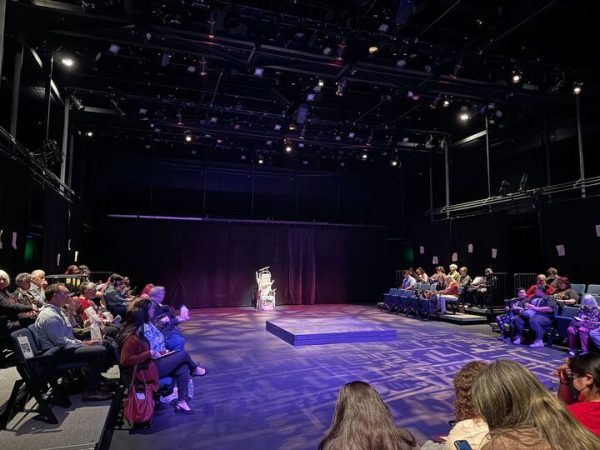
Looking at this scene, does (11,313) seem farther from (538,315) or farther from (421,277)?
(421,277)

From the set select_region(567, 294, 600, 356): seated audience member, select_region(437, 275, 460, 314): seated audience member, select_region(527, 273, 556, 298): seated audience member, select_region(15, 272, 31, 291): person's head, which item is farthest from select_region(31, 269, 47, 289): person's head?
select_region(437, 275, 460, 314): seated audience member

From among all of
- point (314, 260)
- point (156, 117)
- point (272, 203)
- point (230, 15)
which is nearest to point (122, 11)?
point (230, 15)

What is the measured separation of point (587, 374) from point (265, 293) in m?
11.4

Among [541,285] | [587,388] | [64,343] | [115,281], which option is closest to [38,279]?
[64,343]

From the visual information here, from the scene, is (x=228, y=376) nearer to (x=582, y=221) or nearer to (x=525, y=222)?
(x=582, y=221)

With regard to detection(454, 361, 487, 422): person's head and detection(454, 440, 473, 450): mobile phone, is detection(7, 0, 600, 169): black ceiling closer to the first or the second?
detection(454, 361, 487, 422): person's head

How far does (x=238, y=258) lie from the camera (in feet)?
44.9

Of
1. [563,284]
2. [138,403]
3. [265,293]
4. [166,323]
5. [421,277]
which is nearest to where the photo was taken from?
[138,403]

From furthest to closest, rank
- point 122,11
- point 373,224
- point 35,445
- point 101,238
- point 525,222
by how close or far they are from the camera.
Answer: point 373,224 < point 101,238 < point 525,222 < point 122,11 < point 35,445

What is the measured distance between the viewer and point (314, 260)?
47.7ft

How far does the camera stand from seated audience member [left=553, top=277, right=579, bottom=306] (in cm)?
693

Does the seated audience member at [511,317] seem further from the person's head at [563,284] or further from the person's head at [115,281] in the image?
the person's head at [115,281]

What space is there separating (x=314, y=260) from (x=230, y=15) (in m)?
9.68

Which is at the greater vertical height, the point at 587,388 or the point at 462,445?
the point at 587,388
